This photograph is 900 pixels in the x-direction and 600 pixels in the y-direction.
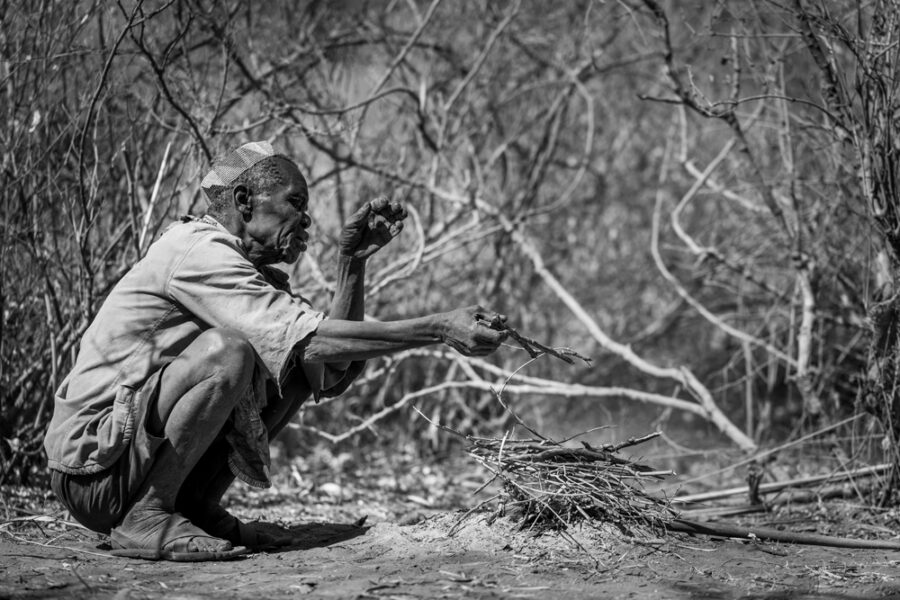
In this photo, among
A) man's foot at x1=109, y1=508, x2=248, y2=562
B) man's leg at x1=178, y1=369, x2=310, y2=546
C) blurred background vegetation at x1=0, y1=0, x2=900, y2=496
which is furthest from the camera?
blurred background vegetation at x1=0, y1=0, x2=900, y2=496

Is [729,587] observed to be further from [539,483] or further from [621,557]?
[539,483]

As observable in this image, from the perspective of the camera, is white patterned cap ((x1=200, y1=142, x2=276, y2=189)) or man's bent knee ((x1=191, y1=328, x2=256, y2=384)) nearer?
man's bent knee ((x1=191, y1=328, x2=256, y2=384))

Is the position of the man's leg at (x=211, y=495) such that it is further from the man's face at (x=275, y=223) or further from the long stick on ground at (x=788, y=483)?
the long stick on ground at (x=788, y=483)

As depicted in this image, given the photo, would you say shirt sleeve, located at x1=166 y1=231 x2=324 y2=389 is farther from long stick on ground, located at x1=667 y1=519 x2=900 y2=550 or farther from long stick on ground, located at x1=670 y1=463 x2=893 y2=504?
long stick on ground, located at x1=670 y1=463 x2=893 y2=504

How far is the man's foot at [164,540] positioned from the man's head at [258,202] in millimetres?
853

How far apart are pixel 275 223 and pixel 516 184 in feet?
13.2

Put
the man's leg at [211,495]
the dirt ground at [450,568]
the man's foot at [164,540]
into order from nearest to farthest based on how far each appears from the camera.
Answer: the dirt ground at [450,568] → the man's foot at [164,540] → the man's leg at [211,495]

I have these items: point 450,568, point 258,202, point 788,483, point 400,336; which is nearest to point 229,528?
point 450,568

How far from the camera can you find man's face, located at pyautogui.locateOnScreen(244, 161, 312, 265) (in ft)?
10.8

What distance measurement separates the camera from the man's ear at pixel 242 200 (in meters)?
3.30

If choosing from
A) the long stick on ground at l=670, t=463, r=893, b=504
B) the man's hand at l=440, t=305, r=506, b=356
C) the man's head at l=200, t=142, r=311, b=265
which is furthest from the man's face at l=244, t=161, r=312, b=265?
the long stick on ground at l=670, t=463, r=893, b=504

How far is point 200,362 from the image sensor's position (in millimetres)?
2973

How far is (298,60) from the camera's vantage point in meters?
6.41

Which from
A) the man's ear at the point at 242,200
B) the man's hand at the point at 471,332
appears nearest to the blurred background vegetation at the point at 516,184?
the man's ear at the point at 242,200
